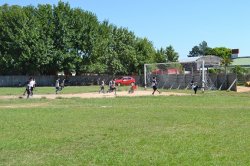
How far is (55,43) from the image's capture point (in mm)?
75562

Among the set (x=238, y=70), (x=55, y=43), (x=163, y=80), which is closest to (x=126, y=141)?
(x=163, y=80)

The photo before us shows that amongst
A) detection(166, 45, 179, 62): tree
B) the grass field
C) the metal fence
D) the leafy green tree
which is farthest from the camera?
detection(166, 45, 179, 62): tree

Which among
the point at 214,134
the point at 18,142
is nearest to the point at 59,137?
the point at 18,142

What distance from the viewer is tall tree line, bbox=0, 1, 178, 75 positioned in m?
72.4

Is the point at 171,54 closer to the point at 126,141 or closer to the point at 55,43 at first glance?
the point at 55,43

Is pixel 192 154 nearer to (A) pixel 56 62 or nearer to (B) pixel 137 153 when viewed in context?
(B) pixel 137 153

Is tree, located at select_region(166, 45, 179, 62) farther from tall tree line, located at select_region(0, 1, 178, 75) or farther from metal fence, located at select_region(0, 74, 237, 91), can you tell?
metal fence, located at select_region(0, 74, 237, 91)

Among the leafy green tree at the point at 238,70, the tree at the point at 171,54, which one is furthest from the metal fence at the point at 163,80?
the tree at the point at 171,54

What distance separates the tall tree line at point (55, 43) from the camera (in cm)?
Result: 7238

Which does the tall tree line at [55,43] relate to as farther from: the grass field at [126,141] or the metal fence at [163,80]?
the grass field at [126,141]

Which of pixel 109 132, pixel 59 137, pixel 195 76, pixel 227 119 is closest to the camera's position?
pixel 59 137

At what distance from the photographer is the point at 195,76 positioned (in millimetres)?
52000

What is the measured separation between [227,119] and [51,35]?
59.9 meters

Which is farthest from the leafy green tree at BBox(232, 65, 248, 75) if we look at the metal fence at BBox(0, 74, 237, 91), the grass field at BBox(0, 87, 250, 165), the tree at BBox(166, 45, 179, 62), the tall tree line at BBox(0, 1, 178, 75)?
the grass field at BBox(0, 87, 250, 165)
